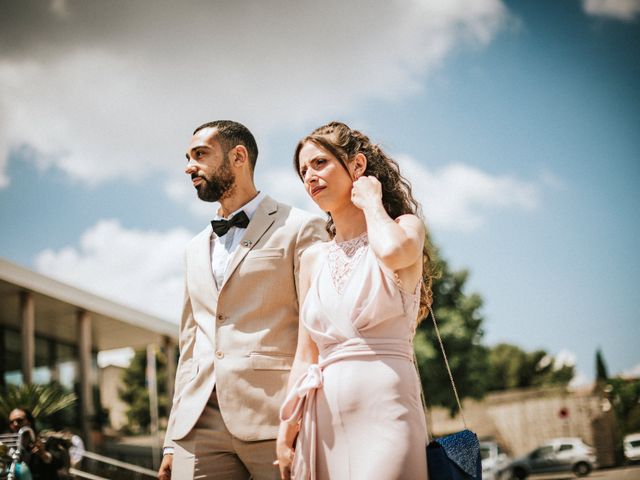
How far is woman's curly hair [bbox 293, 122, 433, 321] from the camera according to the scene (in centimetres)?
287

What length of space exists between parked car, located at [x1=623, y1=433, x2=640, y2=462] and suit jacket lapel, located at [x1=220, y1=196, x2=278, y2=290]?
83.3ft

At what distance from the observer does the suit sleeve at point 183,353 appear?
10.8 ft

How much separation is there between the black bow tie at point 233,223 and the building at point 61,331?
13328 millimetres

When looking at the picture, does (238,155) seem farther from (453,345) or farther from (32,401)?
(453,345)

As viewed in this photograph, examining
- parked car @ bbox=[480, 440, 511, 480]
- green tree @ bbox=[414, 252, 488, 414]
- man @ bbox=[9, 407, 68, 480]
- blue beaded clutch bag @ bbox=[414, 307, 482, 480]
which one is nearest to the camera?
blue beaded clutch bag @ bbox=[414, 307, 482, 480]

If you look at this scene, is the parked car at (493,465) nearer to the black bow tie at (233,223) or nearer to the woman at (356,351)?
the black bow tie at (233,223)

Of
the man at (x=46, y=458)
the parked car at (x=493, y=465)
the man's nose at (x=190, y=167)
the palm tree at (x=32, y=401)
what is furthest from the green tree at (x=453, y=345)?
the man's nose at (x=190, y=167)

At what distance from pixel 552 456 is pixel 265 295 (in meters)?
24.5

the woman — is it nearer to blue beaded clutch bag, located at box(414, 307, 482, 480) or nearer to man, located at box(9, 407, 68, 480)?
blue beaded clutch bag, located at box(414, 307, 482, 480)

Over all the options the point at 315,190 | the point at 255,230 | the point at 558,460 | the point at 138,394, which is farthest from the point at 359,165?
the point at 138,394

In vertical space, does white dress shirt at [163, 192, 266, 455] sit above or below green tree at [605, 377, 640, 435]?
above

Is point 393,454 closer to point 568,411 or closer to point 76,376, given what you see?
point 76,376

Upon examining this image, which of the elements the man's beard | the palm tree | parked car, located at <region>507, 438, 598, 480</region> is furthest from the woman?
parked car, located at <region>507, 438, 598, 480</region>

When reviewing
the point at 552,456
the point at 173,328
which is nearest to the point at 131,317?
the point at 173,328
